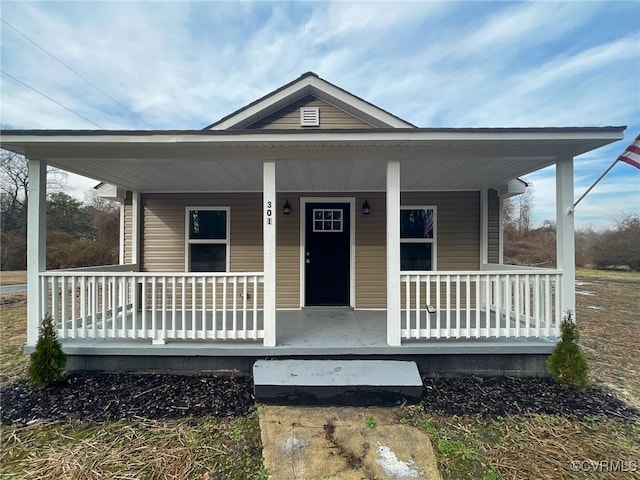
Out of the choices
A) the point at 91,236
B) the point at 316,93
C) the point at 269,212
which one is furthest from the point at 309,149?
the point at 91,236

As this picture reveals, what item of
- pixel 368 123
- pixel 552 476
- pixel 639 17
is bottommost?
pixel 552 476

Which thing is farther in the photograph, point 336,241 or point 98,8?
point 98,8

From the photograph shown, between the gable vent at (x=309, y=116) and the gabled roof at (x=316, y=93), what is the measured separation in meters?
0.25

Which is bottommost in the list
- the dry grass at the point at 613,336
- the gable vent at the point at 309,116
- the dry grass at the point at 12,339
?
the dry grass at the point at 613,336

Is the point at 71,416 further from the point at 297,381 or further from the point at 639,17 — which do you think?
the point at 639,17

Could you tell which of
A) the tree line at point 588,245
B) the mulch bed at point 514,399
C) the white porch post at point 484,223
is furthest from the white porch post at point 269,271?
the tree line at point 588,245

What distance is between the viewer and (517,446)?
246 centimetres

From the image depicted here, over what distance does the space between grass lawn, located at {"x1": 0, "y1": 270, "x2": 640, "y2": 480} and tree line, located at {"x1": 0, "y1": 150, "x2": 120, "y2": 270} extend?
1483 cm

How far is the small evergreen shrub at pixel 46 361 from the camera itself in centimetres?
318

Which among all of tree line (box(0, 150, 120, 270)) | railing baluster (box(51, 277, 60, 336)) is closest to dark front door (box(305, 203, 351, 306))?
railing baluster (box(51, 277, 60, 336))

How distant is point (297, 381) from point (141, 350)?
1.91 metres

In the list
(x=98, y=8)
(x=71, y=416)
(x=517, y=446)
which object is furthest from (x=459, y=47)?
(x=71, y=416)

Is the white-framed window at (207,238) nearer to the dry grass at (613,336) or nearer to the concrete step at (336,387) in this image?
the concrete step at (336,387)

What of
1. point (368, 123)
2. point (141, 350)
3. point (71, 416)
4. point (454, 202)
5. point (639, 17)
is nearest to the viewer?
point (71, 416)
